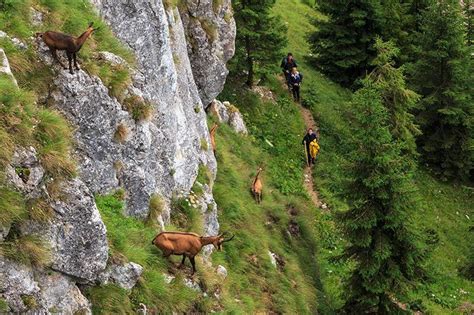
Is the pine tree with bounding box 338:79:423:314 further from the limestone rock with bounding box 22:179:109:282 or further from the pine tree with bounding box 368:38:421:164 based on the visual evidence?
the limestone rock with bounding box 22:179:109:282

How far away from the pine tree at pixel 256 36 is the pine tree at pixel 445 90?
9.63m

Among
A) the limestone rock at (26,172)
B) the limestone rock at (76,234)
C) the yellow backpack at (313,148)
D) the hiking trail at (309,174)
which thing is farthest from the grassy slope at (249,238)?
the limestone rock at (26,172)

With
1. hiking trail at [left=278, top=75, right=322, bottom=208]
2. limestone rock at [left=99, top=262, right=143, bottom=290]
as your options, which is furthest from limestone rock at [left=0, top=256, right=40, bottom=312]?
hiking trail at [left=278, top=75, right=322, bottom=208]

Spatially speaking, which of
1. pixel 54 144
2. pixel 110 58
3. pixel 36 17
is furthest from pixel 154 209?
pixel 36 17

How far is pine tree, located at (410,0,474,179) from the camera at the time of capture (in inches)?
1254

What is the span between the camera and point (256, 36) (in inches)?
1104

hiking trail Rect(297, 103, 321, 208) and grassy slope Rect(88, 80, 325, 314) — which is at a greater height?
grassy slope Rect(88, 80, 325, 314)

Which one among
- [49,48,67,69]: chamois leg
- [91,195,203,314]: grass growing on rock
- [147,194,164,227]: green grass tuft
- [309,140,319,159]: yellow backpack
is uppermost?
[49,48,67,69]: chamois leg

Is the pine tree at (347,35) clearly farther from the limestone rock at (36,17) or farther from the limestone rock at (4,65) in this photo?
the limestone rock at (4,65)

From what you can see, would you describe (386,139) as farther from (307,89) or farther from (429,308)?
(307,89)

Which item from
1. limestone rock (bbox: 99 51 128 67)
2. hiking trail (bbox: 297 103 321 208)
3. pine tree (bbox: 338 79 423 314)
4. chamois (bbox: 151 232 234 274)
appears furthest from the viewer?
hiking trail (bbox: 297 103 321 208)

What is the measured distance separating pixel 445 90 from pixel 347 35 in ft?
24.9

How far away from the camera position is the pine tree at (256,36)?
2830 centimetres

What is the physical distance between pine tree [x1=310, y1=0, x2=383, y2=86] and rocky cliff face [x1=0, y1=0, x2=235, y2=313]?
19993 mm
